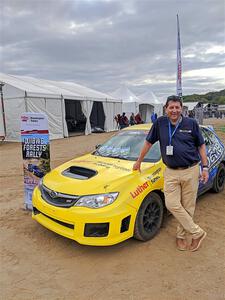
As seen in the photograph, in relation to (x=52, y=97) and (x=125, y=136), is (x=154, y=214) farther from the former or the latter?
(x=52, y=97)

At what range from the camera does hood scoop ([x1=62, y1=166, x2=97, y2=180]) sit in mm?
3736

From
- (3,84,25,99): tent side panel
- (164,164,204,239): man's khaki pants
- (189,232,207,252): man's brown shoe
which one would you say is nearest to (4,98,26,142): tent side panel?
(3,84,25,99): tent side panel

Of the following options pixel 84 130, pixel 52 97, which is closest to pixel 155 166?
pixel 52 97

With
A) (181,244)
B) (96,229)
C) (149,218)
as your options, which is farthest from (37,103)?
(181,244)

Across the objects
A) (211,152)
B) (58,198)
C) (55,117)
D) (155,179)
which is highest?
(55,117)

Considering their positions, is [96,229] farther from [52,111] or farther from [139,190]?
[52,111]

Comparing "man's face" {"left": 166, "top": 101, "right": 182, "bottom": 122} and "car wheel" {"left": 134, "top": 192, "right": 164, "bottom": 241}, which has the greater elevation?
"man's face" {"left": 166, "top": 101, "right": 182, "bottom": 122}

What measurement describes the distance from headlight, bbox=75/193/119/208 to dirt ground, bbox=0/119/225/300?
2.23ft

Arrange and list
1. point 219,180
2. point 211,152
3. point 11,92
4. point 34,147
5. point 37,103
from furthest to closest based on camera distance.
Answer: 1. point 37,103
2. point 11,92
3. point 219,180
4. point 211,152
5. point 34,147

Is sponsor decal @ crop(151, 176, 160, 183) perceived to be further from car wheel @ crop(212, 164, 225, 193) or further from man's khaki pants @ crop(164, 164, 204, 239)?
car wheel @ crop(212, 164, 225, 193)

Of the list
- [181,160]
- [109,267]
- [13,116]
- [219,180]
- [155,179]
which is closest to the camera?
[109,267]

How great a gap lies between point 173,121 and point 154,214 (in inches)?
50.9

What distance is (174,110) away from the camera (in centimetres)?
328

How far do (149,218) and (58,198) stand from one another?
4.00ft
